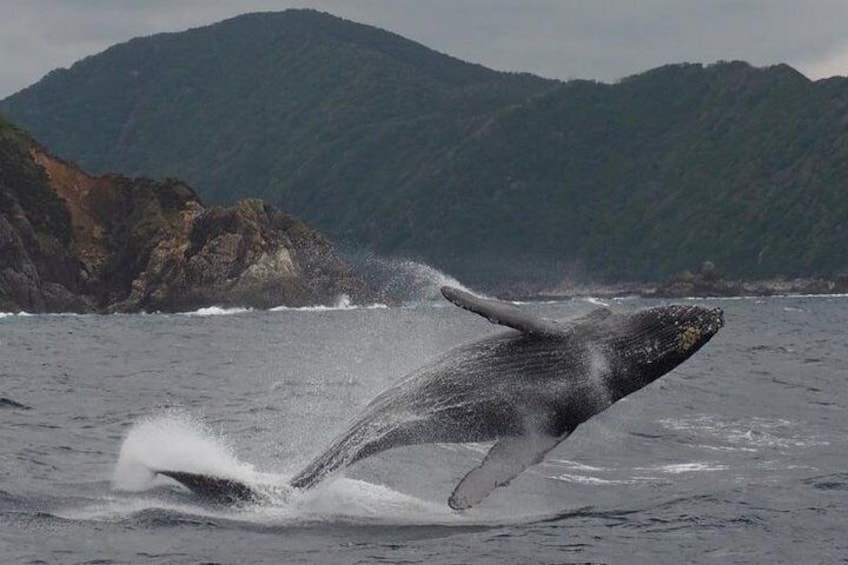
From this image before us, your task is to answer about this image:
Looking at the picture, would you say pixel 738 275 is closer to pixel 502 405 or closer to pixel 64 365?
pixel 64 365

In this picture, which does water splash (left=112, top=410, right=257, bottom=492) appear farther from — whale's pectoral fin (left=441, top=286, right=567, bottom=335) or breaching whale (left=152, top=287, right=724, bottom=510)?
whale's pectoral fin (left=441, top=286, right=567, bottom=335)

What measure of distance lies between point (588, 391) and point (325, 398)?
49.5ft

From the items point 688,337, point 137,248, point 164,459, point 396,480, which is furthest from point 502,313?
point 137,248

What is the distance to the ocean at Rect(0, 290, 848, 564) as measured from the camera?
12.7m

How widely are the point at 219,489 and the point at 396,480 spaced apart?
3.59 metres

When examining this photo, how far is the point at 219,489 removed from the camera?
14422 mm

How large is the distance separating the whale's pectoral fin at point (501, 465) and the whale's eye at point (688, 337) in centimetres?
182

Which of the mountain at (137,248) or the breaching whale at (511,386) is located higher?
the mountain at (137,248)

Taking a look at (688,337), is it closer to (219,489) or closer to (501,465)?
(501,465)

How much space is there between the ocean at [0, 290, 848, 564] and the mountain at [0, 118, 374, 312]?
75.6 meters

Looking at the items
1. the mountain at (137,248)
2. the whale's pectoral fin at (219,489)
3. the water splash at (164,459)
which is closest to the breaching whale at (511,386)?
the whale's pectoral fin at (219,489)

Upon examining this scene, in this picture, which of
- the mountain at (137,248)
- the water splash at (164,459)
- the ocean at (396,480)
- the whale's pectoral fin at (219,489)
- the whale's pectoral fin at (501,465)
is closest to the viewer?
the whale's pectoral fin at (501,465)

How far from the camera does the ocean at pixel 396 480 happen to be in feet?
41.8

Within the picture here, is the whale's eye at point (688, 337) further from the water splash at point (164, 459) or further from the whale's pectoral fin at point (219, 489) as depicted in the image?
the water splash at point (164, 459)
